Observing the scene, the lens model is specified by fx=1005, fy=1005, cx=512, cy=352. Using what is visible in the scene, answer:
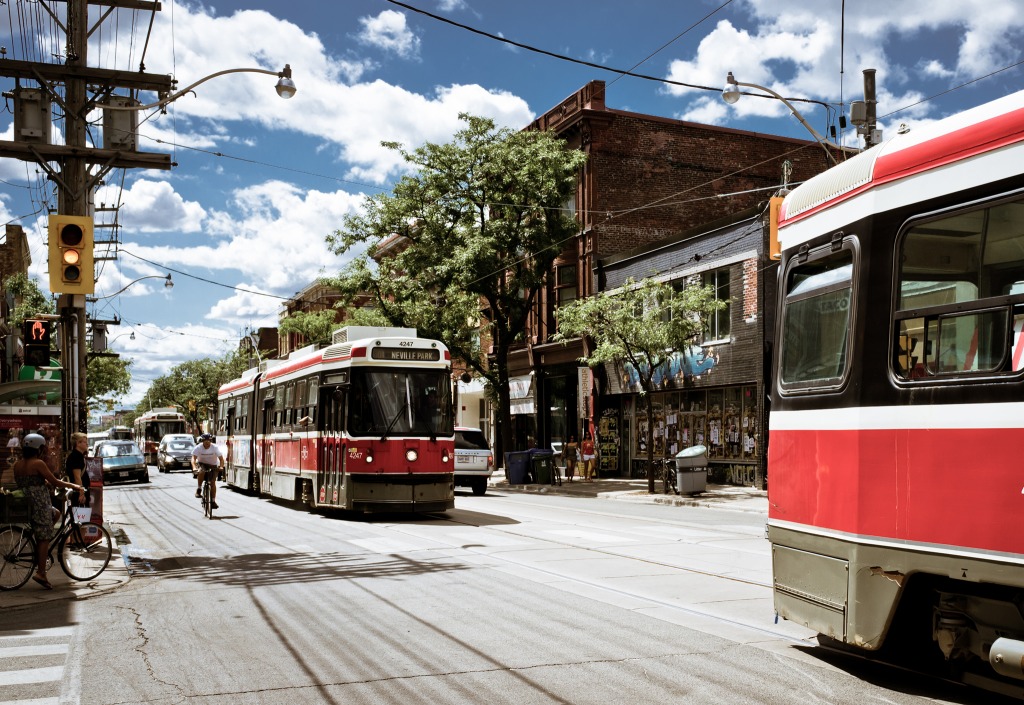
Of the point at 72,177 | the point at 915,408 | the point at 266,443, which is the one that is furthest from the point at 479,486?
the point at 915,408

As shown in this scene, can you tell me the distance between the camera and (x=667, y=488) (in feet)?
89.5

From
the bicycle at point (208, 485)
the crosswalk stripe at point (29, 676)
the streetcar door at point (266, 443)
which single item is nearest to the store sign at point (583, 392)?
the streetcar door at point (266, 443)

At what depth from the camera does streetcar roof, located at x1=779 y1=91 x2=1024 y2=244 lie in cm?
536

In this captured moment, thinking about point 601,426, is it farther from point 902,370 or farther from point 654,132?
point 902,370

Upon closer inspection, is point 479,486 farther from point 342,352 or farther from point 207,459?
point 342,352

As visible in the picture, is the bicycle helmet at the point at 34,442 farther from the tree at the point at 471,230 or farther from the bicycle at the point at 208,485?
the tree at the point at 471,230

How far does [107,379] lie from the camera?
7888cm

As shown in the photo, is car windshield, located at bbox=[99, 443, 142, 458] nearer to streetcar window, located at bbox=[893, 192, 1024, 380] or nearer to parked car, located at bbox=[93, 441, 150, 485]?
parked car, located at bbox=[93, 441, 150, 485]

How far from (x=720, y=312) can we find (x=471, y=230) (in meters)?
8.99

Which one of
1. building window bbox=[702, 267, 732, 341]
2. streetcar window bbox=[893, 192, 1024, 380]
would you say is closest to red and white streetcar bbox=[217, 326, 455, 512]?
building window bbox=[702, 267, 732, 341]

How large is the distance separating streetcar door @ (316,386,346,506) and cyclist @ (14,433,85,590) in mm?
A: 7591

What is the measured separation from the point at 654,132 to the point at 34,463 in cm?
3285

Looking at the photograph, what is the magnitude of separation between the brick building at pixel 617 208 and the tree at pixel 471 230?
11.7ft

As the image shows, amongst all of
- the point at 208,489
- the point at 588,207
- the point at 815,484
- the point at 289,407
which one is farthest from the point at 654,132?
the point at 815,484
